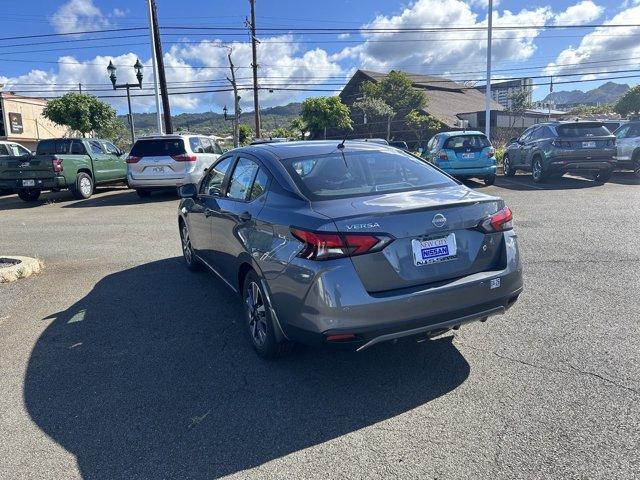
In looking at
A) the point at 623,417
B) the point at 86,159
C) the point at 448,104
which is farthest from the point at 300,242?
the point at 448,104

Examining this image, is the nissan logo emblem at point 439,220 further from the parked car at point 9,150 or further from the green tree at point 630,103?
the green tree at point 630,103

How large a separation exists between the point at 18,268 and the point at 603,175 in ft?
45.9

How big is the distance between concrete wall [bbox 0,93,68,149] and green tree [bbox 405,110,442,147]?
30.1m

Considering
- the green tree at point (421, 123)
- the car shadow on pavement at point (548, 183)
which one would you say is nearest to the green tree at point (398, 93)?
the green tree at point (421, 123)

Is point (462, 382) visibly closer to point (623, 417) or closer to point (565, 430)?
point (565, 430)

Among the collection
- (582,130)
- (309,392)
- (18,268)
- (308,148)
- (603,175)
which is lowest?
(309,392)

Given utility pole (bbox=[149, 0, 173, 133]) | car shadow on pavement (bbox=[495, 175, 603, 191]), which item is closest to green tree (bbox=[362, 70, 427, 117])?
utility pole (bbox=[149, 0, 173, 133])

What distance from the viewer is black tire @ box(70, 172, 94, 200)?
14359mm

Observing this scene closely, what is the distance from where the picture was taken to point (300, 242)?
3.15 metres

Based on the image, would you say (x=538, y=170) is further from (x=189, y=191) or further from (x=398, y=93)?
(x=398, y=93)

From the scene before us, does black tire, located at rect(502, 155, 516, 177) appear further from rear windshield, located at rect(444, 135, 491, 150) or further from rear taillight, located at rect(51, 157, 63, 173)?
rear taillight, located at rect(51, 157, 63, 173)

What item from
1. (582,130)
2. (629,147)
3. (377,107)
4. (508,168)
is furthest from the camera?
(377,107)

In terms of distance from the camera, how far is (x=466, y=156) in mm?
13898

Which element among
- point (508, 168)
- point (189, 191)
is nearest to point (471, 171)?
point (508, 168)
